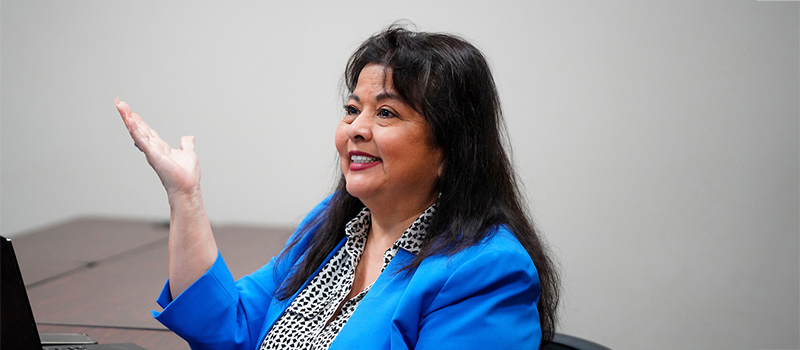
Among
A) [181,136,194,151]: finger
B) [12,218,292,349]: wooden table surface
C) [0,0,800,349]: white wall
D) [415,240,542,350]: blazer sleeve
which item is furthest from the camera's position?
[0,0,800,349]: white wall

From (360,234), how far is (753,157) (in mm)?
1971

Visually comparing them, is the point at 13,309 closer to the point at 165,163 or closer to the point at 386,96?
the point at 165,163

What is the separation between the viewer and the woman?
1.29 metres

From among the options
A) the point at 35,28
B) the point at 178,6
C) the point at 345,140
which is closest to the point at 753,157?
the point at 345,140

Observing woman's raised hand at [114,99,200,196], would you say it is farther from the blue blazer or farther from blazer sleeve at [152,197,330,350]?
the blue blazer

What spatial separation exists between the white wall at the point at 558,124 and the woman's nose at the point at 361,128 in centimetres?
192

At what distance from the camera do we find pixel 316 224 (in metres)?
1.75

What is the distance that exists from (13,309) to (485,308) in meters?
0.76

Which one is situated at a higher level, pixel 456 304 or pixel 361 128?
pixel 361 128

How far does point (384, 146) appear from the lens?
4.59 ft

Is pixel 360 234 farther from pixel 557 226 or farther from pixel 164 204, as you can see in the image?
A: pixel 164 204

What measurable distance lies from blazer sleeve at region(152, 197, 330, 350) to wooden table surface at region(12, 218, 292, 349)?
0.90 ft

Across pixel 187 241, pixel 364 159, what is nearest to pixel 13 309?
pixel 187 241

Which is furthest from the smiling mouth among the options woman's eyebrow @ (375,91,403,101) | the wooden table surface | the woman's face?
the wooden table surface
